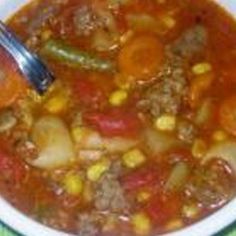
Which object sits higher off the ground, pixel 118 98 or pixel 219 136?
pixel 118 98

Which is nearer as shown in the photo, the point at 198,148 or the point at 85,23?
the point at 198,148

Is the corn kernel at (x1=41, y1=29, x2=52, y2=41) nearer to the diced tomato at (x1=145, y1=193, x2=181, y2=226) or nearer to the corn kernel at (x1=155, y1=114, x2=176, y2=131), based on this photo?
the corn kernel at (x1=155, y1=114, x2=176, y2=131)

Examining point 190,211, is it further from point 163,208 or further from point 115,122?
point 115,122

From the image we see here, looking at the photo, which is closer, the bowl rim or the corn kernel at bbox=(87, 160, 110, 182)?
the bowl rim

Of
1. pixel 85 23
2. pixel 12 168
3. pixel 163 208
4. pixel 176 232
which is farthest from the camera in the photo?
pixel 85 23

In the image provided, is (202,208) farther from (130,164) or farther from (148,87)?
(148,87)

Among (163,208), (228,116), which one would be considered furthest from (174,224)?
Result: (228,116)

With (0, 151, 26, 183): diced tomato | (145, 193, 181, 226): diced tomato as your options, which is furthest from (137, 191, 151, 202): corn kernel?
(0, 151, 26, 183): diced tomato
